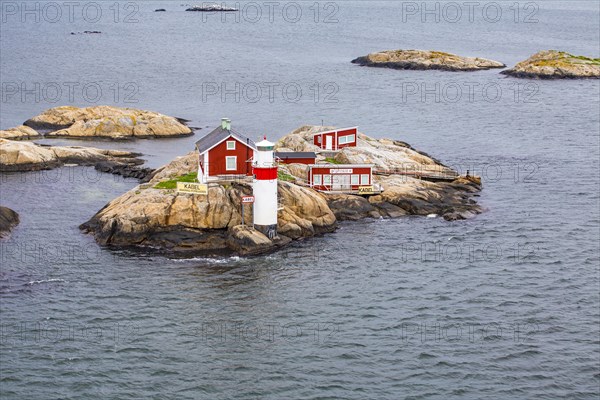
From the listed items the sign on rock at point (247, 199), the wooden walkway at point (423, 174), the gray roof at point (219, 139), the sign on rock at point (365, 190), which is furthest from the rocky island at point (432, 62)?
the sign on rock at point (247, 199)

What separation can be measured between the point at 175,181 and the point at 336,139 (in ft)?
72.8

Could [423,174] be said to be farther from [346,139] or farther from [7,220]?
[7,220]

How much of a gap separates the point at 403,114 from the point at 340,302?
83.0 m

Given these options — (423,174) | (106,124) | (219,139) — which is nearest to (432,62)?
(106,124)

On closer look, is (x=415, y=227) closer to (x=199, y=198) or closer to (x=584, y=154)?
(x=199, y=198)

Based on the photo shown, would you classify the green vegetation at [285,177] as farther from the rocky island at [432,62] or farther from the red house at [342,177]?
the rocky island at [432,62]

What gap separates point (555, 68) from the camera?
179 meters

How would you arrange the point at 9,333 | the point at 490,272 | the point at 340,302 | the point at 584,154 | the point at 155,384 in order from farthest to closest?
the point at 584,154
the point at 490,272
the point at 340,302
the point at 9,333
the point at 155,384

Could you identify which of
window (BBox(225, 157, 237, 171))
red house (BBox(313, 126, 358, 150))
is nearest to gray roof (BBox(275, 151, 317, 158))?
red house (BBox(313, 126, 358, 150))

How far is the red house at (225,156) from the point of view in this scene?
7575 cm

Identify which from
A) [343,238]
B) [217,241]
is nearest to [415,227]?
[343,238]

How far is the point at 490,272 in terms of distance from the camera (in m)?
68.9

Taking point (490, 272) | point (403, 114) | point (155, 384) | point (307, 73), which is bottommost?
point (155, 384)

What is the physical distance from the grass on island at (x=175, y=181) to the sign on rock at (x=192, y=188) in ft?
6.29
